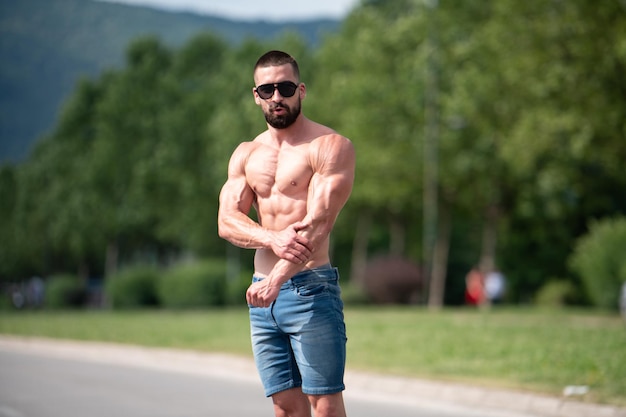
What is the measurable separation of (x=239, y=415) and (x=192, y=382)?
12.6 ft

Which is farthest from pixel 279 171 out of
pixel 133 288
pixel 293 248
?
pixel 133 288

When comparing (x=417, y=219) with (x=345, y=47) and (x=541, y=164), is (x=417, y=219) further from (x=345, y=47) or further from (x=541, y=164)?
(x=541, y=164)

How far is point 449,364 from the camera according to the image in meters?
14.9

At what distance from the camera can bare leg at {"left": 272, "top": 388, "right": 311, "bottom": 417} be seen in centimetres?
529

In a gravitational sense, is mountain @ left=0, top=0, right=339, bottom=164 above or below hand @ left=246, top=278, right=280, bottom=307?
above

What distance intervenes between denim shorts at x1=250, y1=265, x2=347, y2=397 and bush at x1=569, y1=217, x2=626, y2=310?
24745 mm

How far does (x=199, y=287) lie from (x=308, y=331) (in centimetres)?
4158

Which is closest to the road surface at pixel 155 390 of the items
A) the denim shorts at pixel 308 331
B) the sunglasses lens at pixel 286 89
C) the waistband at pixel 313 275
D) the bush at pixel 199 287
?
the denim shorts at pixel 308 331

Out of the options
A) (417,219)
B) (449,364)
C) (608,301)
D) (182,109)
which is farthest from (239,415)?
(182,109)

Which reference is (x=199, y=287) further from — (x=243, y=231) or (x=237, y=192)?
(x=243, y=231)

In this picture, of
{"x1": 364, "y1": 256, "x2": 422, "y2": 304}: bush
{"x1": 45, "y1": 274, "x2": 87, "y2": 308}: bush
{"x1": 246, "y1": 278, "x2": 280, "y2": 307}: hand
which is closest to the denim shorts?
{"x1": 246, "y1": 278, "x2": 280, "y2": 307}: hand

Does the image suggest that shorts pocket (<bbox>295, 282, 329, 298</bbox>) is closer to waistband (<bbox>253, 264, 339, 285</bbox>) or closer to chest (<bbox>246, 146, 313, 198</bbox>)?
waistband (<bbox>253, 264, 339, 285</bbox>)

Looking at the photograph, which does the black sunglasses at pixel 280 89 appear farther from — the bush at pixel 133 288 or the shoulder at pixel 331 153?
the bush at pixel 133 288

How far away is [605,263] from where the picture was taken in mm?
29453
